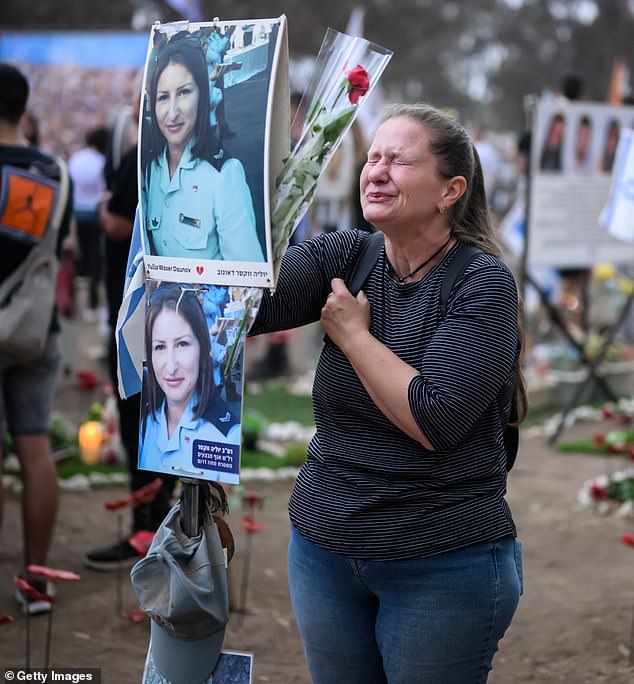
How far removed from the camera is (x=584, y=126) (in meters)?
7.95

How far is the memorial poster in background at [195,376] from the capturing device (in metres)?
2.13

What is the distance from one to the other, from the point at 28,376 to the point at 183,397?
2.08m

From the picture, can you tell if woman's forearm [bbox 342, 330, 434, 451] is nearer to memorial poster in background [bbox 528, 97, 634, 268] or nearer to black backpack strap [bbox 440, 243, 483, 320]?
black backpack strap [bbox 440, 243, 483, 320]

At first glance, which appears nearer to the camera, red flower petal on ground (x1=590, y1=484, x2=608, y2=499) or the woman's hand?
the woman's hand

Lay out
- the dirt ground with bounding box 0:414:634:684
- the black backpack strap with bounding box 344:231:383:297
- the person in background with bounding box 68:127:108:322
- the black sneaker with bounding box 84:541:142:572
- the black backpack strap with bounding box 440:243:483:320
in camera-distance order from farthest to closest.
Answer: the person in background with bounding box 68:127:108:322 → the black sneaker with bounding box 84:541:142:572 → the dirt ground with bounding box 0:414:634:684 → the black backpack strap with bounding box 344:231:383:297 → the black backpack strap with bounding box 440:243:483:320

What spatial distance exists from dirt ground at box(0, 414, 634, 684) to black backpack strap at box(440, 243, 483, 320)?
2101mm

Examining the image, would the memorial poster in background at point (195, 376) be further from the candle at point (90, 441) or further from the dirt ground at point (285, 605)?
the candle at point (90, 441)

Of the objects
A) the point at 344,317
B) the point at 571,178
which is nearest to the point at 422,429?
the point at 344,317

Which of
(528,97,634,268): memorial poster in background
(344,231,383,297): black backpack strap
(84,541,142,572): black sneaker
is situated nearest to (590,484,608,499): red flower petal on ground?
(528,97,634,268): memorial poster in background

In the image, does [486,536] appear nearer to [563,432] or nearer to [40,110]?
[563,432]

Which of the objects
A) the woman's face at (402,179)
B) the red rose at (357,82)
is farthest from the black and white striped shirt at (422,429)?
the red rose at (357,82)

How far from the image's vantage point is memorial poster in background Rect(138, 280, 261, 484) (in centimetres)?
213

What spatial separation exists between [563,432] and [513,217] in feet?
8.99

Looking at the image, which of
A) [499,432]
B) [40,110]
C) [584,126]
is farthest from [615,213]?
[40,110]
